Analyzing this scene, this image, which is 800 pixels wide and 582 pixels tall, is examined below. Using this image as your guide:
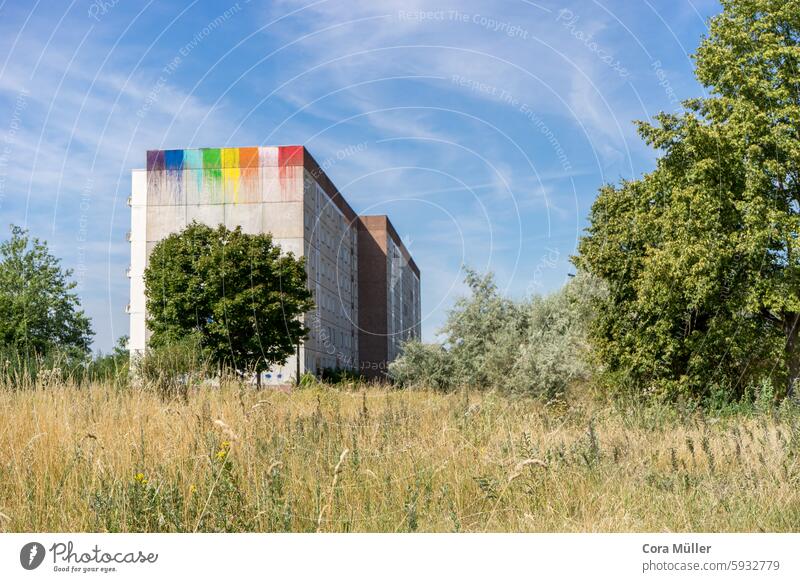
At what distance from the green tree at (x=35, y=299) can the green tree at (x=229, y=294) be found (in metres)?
9.97

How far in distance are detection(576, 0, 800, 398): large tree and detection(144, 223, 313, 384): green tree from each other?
18648 millimetres

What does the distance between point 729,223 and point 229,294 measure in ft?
81.3

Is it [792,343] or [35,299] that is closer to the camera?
[792,343]

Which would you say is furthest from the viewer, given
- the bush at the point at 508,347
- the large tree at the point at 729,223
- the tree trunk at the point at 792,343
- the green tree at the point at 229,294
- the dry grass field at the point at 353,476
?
the green tree at the point at 229,294

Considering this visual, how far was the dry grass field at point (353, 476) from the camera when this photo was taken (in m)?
5.15

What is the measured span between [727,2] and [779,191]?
23.3 ft

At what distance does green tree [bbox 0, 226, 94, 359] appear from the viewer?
4609cm

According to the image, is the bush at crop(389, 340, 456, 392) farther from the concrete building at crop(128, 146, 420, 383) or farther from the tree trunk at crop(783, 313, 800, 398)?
the concrete building at crop(128, 146, 420, 383)

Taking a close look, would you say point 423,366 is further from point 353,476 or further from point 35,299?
point 35,299
